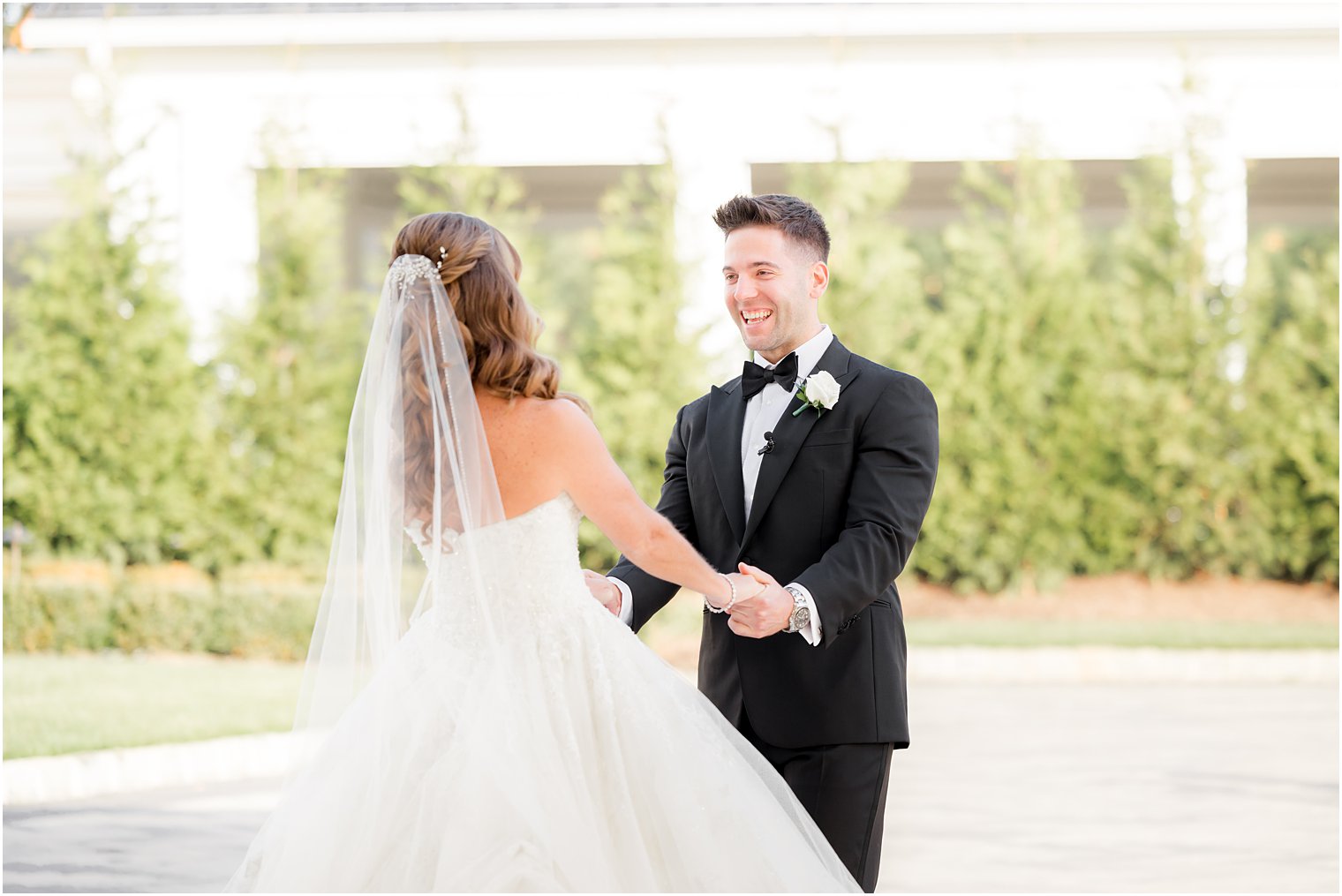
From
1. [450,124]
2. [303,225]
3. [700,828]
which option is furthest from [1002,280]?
[700,828]

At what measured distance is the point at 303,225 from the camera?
536 inches

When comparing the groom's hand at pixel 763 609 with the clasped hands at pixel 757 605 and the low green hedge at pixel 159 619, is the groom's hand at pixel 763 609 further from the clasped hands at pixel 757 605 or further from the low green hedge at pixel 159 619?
the low green hedge at pixel 159 619

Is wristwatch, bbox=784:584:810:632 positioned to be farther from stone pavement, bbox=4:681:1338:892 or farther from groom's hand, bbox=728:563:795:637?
stone pavement, bbox=4:681:1338:892

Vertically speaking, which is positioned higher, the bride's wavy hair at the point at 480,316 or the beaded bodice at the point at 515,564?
the bride's wavy hair at the point at 480,316

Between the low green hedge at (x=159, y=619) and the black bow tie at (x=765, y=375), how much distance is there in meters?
8.85

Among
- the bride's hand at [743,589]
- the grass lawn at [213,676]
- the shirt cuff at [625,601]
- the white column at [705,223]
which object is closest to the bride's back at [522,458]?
the bride's hand at [743,589]

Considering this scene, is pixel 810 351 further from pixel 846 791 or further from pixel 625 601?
pixel 846 791

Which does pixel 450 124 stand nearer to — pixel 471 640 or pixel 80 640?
pixel 80 640

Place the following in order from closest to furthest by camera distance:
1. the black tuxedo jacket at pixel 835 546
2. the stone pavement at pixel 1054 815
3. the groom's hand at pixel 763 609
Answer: the groom's hand at pixel 763 609
the black tuxedo jacket at pixel 835 546
the stone pavement at pixel 1054 815

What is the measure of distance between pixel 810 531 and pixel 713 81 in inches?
468

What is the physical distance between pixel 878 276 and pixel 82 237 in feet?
24.2

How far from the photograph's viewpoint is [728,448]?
3.87 m

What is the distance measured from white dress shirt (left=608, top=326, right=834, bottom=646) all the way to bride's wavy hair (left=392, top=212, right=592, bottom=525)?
2.18 ft

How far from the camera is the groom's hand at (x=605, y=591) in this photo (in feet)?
12.8
